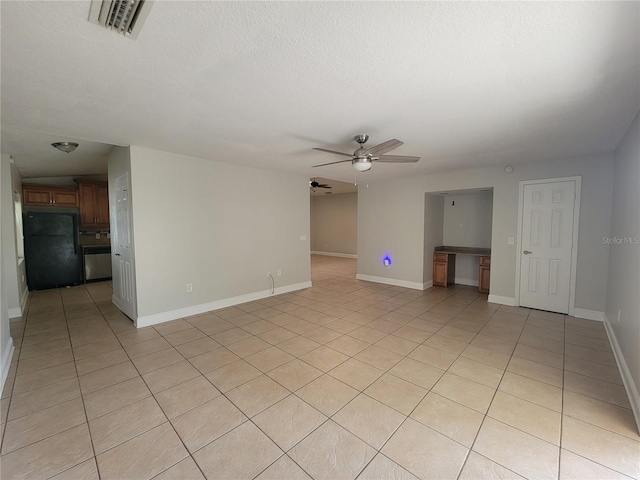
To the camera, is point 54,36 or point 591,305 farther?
point 591,305

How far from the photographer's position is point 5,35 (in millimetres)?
1449

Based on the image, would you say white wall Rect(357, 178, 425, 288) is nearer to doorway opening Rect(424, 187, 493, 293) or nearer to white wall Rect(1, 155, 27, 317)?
doorway opening Rect(424, 187, 493, 293)

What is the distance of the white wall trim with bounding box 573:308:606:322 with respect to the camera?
13.1 feet

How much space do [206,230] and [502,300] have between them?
5.23m

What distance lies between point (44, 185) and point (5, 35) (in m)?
6.42

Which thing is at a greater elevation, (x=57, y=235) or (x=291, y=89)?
(x=291, y=89)

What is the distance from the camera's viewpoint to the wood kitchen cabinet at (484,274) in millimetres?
5469

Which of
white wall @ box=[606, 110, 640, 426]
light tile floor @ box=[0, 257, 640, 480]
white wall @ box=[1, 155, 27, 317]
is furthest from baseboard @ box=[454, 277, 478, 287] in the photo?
white wall @ box=[1, 155, 27, 317]

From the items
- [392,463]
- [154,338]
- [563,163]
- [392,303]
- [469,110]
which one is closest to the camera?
[392,463]

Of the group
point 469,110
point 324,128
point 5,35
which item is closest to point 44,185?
point 5,35

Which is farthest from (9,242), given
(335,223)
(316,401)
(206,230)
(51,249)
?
(335,223)

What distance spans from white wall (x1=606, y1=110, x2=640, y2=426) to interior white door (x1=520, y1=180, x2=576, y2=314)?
60 cm

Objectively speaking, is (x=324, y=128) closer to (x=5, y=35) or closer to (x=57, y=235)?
(x=5, y=35)

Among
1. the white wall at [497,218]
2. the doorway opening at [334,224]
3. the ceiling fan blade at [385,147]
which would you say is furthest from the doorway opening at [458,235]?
the doorway opening at [334,224]
